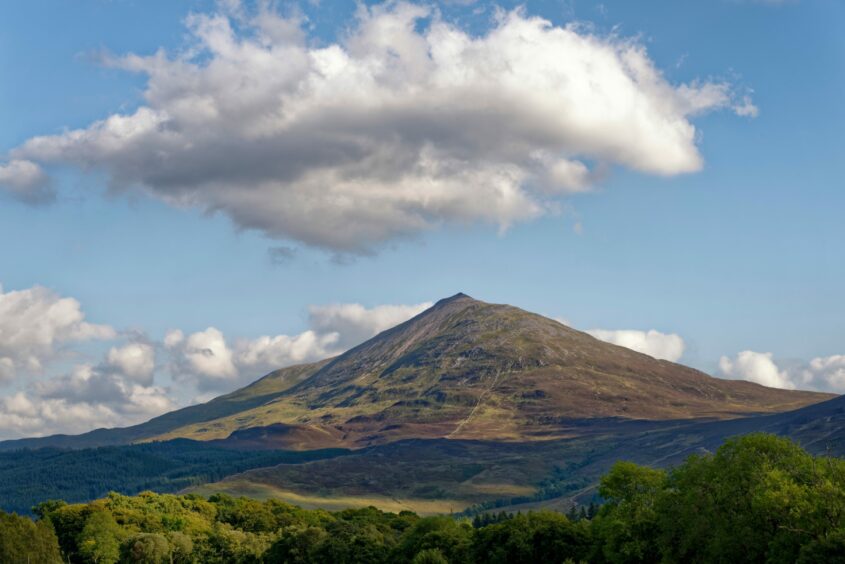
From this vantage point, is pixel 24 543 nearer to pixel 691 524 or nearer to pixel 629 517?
pixel 629 517

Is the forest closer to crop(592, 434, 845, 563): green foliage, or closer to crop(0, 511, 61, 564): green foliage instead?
crop(592, 434, 845, 563): green foliage

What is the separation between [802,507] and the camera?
3784 inches

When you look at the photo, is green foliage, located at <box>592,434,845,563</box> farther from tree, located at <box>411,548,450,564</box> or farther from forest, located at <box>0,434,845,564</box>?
tree, located at <box>411,548,450,564</box>

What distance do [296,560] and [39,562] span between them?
53.9 m

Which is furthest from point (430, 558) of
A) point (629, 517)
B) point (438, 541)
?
point (629, 517)

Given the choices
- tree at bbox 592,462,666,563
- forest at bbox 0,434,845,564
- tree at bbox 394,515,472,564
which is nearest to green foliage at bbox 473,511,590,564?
forest at bbox 0,434,845,564

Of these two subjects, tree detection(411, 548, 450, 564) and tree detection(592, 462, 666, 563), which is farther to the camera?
tree detection(411, 548, 450, 564)

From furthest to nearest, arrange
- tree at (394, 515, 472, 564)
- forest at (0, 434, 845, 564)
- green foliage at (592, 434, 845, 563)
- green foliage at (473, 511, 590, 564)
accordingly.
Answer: tree at (394, 515, 472, 564)
green foliage at (473, 511, 590, 564)
forest at (0, 434, 845, 564)
green foliage at (592, 434, 845, 563)

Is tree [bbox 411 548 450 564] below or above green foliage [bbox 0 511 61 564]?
below

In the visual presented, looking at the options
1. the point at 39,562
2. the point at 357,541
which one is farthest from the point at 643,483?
the point at 39,562

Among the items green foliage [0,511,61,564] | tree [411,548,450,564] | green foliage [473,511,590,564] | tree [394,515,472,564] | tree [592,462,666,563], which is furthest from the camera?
green foliage [0,511,61,564]

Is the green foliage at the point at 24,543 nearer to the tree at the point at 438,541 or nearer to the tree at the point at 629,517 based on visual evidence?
the tree at the point at 438,541

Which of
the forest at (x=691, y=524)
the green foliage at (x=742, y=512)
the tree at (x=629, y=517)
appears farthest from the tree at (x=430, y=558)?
the green foliage at (x=742, y=512)

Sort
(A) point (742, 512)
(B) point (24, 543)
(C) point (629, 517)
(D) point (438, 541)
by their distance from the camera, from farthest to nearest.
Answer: (B) point (24, 543) < (D) point (438, 541) < (C) point (629, 517) < (A) point (742, 512)
